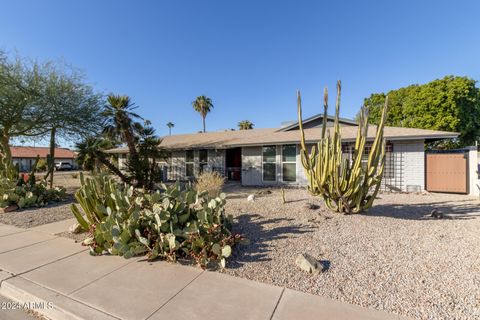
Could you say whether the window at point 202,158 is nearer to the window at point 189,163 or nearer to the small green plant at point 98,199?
the window at point 189,163

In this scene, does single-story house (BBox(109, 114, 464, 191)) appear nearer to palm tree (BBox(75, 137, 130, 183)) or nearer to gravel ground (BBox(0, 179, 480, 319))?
gravel ground (BBox(0, 179, 480, 319))

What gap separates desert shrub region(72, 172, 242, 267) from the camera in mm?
4000

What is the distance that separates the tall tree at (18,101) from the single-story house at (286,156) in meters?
7.39

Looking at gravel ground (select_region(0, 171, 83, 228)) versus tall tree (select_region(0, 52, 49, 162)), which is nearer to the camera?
gravel ground (select_region(0, 171, 83, 228))

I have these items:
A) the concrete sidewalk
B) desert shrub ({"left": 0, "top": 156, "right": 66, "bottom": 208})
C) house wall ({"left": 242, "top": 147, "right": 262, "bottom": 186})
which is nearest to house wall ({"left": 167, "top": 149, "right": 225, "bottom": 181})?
house wall ({"left": 242, "top": 147, "right": 262, "bottom": 186})

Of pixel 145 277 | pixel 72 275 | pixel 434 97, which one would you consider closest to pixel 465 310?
pixel 145 277

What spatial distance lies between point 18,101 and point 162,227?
452 inches

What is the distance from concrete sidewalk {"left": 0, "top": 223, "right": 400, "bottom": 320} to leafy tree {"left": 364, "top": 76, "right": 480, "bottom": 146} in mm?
26947

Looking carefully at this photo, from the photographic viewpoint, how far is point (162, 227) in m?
4.19

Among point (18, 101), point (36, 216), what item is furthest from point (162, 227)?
point (18, 101)

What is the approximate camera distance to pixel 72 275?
3633 millimetres

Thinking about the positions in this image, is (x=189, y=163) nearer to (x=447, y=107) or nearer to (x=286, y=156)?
(x=286, y=156)

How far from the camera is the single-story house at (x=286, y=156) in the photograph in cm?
1038

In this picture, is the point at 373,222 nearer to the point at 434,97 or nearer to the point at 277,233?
the point at 277,233
